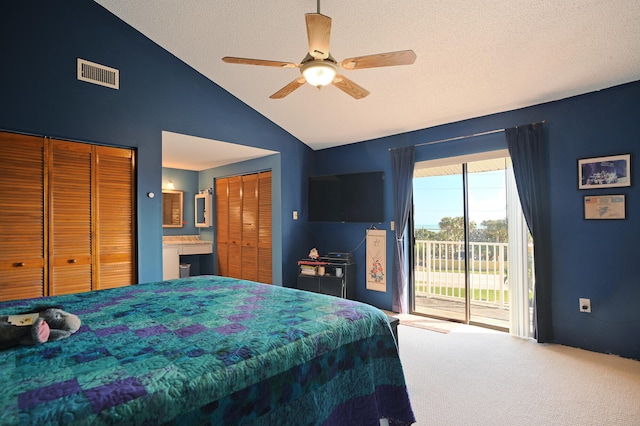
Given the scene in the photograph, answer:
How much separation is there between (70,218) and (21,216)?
1.17ft

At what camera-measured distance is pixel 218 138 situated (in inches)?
169

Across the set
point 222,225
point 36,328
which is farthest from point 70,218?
point 222,225

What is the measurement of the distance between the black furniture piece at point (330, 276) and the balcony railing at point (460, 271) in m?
0.91

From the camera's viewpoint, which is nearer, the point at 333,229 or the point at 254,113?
the point at 254,113

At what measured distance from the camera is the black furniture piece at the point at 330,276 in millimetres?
4746

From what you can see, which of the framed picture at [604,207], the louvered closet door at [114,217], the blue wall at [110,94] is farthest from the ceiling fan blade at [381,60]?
the louvered closet door at [114,217]

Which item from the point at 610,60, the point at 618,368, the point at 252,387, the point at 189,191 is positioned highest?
the point at 610,60

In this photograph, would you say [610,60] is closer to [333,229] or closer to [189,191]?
[333,229]

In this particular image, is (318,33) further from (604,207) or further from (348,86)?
(604,207)

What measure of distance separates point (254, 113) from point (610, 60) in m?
3.72

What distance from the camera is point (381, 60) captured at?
83.0 inches

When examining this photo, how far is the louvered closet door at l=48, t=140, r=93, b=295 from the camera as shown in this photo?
319 cm

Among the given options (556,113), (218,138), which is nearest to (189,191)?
(218,138)

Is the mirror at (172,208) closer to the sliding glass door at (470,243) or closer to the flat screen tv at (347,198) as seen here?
the flat screen tv at (347,198)
